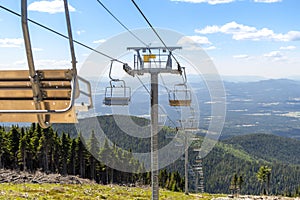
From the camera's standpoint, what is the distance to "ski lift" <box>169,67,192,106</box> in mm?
18359

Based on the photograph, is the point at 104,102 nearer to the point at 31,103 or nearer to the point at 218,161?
the point at 31,103

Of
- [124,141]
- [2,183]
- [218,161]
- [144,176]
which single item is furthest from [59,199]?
[218,161]

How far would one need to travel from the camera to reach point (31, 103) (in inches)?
228

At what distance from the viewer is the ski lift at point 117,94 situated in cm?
1542

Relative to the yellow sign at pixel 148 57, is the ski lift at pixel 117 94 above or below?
below

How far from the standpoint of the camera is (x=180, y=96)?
1878 cm

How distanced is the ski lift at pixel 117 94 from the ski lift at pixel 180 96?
3133 mm

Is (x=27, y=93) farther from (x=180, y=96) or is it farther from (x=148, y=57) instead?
(x=180, y=96)

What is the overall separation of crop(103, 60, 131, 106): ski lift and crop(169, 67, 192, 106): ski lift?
3.13 metres

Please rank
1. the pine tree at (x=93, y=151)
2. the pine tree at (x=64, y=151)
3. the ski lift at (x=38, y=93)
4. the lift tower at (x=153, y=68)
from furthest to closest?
the pine tree at (x=93, y=151), the pine tree at (x=64, y=151), the lift tower at (x=153, y=68), the ski lift at (x=38, y=93)

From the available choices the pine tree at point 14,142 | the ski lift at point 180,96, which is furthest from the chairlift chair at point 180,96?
the pine tree at point 14,142

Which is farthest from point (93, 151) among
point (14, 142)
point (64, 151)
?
point (14, 142)

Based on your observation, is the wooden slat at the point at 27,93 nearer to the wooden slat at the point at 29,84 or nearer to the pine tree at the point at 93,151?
the wooden slat at the point at 29,84

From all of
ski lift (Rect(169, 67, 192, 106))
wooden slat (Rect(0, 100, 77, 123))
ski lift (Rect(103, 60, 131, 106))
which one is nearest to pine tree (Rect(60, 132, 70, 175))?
ski lift (Rect(169, 67, 192, 106))
